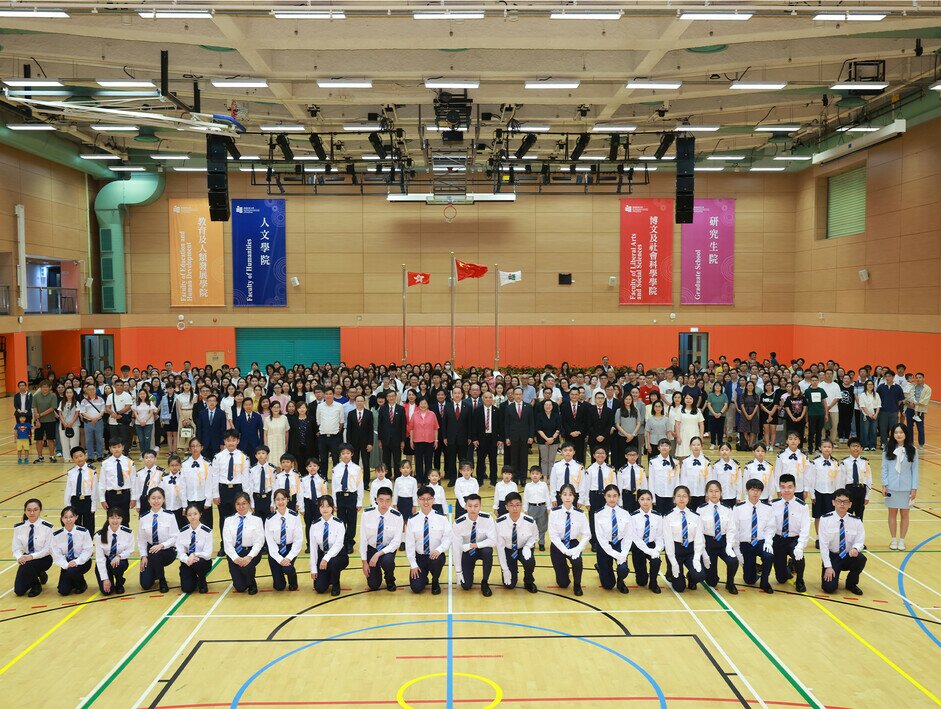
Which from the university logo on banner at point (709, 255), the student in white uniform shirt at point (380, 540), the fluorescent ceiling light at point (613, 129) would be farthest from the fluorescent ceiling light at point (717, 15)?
the university logo on banner at point (709, 255)

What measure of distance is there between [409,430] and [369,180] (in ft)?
61.2

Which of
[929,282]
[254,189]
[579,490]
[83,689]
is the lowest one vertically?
[83,689]

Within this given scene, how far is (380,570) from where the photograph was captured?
11227 mm

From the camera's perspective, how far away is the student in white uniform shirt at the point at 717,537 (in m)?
11.0

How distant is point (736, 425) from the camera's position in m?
20.6

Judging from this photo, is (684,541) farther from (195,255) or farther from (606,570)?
(195,255)

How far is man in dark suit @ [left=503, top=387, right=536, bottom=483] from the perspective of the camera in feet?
54.3

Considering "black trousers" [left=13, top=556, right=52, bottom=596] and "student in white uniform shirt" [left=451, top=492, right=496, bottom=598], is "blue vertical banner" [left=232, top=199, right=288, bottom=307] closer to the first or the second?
"black trousers" [left=13, top=556, right=52, bottom=596]

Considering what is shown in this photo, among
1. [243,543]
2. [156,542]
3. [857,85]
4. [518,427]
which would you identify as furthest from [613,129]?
[156,542]

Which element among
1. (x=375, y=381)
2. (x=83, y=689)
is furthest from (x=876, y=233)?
(x=83, y=689)

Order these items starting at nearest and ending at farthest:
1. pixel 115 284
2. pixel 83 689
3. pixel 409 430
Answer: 1. pixel 83 689
2. pixel 409 430
3. pixel 115 284

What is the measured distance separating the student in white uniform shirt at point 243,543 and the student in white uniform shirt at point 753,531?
6369 mm

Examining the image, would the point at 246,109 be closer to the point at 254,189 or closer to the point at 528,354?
the point at 254,189

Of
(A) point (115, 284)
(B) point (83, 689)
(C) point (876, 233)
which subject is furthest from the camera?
(A) point (115, 284)
